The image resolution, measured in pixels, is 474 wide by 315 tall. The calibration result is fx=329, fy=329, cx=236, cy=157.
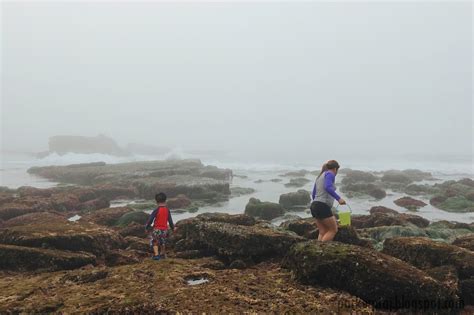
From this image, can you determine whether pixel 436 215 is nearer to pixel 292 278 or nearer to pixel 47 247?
pixel 292 278

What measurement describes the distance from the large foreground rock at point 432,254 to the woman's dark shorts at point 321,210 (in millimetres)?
1908

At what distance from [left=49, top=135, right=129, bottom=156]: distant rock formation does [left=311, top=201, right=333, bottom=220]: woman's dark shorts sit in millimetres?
120508

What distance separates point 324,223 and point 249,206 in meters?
11.8

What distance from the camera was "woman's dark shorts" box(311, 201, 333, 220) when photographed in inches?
354

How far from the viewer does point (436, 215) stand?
21891 mm

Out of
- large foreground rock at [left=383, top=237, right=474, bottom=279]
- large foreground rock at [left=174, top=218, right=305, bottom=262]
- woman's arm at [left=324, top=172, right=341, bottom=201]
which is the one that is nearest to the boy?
large foreground rock at [left=174, top=218, right=305, bottom=262]

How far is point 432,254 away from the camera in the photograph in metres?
8.25

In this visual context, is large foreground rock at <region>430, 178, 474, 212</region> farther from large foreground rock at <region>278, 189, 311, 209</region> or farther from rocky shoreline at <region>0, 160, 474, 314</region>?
rocky shoreline at <region>0, 160, 474, 314</region>

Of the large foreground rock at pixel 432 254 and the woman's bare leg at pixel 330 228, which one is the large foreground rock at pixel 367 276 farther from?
the woman's bare leg at pixel 330 228

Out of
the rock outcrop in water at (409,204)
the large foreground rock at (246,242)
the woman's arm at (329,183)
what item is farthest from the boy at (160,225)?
the rock outcrop in water at (409,204)

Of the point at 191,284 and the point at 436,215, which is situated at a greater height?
the point at 191,284

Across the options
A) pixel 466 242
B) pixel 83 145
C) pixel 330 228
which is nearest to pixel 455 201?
pixel 466 242

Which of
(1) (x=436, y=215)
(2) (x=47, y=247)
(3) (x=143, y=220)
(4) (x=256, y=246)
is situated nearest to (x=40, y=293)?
(2) (x=47, y=247)

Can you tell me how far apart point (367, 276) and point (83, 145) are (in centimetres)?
13328
